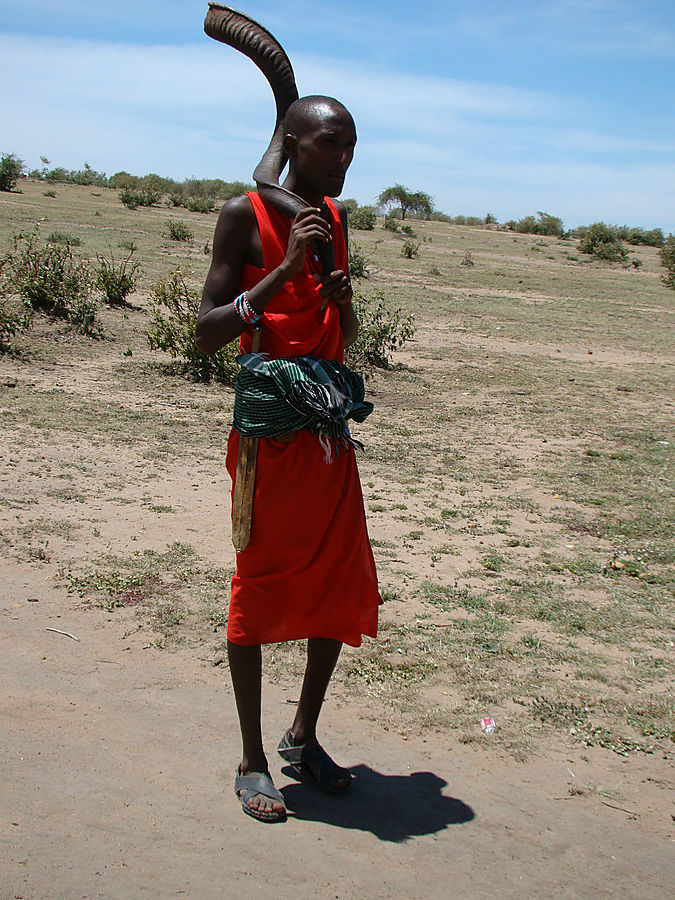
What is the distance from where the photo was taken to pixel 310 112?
7.70 feet

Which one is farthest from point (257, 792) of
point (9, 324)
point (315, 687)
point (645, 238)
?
point (645, 238)

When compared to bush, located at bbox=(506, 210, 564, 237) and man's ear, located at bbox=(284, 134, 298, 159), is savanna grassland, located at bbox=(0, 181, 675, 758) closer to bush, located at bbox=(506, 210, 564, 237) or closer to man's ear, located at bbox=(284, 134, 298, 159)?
man's ear, located at bbox=(284, 134, 298, 159)

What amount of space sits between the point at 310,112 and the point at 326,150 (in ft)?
0.35

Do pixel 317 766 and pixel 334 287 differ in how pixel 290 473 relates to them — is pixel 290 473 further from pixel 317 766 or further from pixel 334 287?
pixel 317 766

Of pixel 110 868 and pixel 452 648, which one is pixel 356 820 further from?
pixel 452 648

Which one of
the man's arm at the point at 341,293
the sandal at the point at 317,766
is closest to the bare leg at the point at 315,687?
the sandal at the point at 317,766

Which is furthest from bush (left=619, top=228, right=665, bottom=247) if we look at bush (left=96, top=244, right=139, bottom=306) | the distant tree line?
bush (left=96, top=244, right=139, bottom=306)

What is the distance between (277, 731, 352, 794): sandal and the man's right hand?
1401 millimetres

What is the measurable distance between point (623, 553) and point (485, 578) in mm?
948

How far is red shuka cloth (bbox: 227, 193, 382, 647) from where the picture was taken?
2434mm

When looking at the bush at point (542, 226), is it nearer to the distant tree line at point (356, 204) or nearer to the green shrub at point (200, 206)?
the distant tree line at point (356, 204)

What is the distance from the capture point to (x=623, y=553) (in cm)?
481

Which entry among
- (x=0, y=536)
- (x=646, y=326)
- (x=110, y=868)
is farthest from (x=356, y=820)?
(x=646, y=326)

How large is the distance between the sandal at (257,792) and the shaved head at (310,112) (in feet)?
5.84
